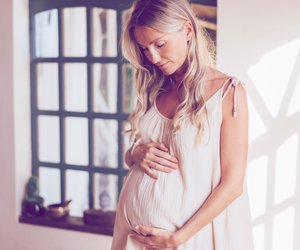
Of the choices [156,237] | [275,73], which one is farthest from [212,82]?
[275,73]

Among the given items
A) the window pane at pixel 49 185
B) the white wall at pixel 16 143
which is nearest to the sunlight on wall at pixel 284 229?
the white wall at pixel 16 143

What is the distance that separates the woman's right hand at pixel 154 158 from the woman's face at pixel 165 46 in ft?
0.74

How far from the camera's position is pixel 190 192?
51.0 inches

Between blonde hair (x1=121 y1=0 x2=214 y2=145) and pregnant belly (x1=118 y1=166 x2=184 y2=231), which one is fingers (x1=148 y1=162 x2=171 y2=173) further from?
blonde hair (x1=121 y1=0 x2=214 y2=145)

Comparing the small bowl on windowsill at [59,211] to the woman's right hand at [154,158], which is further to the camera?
the small bowl on windowsill at [59,211]

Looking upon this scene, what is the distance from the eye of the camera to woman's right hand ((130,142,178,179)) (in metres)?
1.32

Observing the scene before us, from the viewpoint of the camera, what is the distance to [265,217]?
238 centimetres

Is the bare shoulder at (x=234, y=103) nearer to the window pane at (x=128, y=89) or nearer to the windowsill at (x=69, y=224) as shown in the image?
the window pane at (x=128, y=89)

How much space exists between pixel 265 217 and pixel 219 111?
1289mm

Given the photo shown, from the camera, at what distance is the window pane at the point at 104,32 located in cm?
287

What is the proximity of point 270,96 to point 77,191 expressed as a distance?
1.49 m

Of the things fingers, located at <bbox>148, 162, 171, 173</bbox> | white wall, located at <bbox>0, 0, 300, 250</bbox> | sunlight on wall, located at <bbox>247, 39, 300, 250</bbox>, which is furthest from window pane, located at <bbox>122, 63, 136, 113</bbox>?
fingers, located at <bbox>148, 162, 171, 173</bbox>

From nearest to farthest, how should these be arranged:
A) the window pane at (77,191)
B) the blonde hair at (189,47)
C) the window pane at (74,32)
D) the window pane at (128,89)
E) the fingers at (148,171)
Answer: the blonde hair at (189,47) < the fingers at (148,171) < the window pane at (128,89) < the window pane at (74,32) < the window pane at (77,191)

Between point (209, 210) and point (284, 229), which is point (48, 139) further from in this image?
point (209, 210)
